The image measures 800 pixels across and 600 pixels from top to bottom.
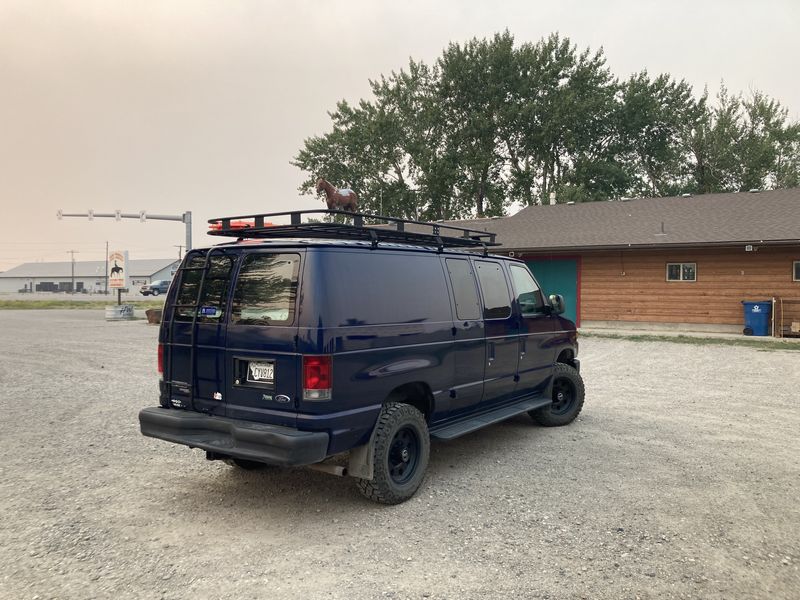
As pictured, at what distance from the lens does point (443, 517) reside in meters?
4.40

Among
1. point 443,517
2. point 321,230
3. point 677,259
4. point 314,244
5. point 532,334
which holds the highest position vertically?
point 677,259

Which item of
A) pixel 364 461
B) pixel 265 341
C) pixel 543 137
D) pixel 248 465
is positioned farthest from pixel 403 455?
pixel 543 137

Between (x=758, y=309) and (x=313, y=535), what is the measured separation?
58.7 feet

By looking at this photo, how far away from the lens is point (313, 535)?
409 cm

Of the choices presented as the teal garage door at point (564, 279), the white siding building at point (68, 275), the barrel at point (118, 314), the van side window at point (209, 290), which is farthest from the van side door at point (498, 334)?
the white siding building at point (68, 275)

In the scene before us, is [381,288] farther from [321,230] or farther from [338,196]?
[338,196]

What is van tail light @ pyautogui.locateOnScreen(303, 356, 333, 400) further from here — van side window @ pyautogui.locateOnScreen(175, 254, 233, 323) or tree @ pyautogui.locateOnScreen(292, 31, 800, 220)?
tree @ pyautogui.locateOnScreen(292, 31, 800, 220)

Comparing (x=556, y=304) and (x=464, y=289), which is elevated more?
(x=464, y=289)

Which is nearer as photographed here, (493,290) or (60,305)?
(493,290)

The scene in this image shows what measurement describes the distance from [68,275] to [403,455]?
128845 millimetres

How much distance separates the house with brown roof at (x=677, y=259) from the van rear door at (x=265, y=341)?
17.1m

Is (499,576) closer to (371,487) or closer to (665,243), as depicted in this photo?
(371,487)

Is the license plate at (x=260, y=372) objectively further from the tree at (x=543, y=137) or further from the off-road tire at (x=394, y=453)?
the tree at (x=543, y=137)

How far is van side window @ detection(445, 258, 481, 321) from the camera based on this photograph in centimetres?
561
